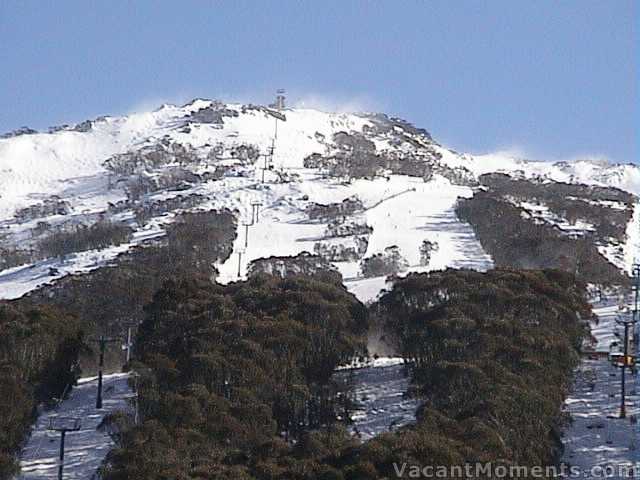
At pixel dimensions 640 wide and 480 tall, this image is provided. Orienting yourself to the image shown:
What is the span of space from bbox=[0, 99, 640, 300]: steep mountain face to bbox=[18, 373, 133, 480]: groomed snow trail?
24.1 metres

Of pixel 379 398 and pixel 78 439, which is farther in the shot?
pixel 379 398

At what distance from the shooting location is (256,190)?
107688mm

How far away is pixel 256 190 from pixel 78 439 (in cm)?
7812

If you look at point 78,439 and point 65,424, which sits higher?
point 65,424

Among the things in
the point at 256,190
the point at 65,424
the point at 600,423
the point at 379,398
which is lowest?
the point at 65,424

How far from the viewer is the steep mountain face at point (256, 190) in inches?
2987

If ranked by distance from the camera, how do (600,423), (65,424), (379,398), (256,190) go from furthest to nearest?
(256,190) < (379,398) < (65,424) < (600,423)

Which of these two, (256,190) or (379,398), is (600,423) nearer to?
(379,398)

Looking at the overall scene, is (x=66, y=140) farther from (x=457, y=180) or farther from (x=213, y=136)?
(x=457, y=180)

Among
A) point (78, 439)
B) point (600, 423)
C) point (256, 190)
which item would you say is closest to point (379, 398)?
point (600, 423)

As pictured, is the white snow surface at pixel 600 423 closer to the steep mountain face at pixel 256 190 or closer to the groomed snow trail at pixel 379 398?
the groomed snow trail at pixel 379 398

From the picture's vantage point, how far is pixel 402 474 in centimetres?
1817

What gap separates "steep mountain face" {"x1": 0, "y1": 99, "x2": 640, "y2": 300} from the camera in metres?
75.9

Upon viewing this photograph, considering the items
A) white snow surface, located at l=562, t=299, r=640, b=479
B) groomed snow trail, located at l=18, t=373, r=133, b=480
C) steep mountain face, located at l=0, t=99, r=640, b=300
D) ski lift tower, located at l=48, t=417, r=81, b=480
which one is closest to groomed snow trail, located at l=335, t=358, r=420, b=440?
white snow surface, located at l=562, t=299, r=640, b=479
